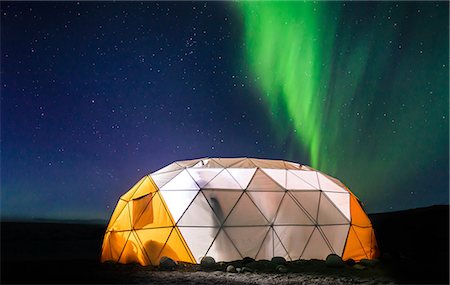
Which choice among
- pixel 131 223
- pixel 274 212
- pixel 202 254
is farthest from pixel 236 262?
pixel 131 223

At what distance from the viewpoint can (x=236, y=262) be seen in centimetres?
1408

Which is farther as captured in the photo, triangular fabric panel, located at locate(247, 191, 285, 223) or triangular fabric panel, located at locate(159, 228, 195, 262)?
triangular fabric panel, located at locate(247, 191, 285, 223)

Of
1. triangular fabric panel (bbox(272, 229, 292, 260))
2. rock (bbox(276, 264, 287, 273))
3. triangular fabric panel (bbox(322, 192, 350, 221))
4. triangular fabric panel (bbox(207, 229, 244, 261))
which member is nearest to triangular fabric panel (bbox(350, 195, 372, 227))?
triangular fabric panel (bbox(322, 192, 350, 221))

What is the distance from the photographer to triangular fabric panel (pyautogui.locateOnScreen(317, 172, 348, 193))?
17095 millimetres

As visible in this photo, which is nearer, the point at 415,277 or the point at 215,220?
the point at 415,277

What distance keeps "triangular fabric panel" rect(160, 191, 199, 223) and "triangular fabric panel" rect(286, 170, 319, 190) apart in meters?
Answer: 3.90

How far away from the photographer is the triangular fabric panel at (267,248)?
1452cm

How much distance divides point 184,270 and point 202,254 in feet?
3.97

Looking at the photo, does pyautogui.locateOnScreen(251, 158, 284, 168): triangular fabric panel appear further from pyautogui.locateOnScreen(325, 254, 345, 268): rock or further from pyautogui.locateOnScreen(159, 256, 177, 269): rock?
pyautogui.locateOnScreen(159, 256, 177, 269): rock

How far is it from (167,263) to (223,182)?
3876mm

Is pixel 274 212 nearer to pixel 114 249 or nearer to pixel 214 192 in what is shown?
pixel 214 192

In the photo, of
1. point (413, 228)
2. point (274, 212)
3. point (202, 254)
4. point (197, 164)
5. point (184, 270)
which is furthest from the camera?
point (413, 228)

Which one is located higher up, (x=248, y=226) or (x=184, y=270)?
(x=248, y=226)

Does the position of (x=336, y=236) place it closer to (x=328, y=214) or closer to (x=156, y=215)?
(x=328, y=214)
